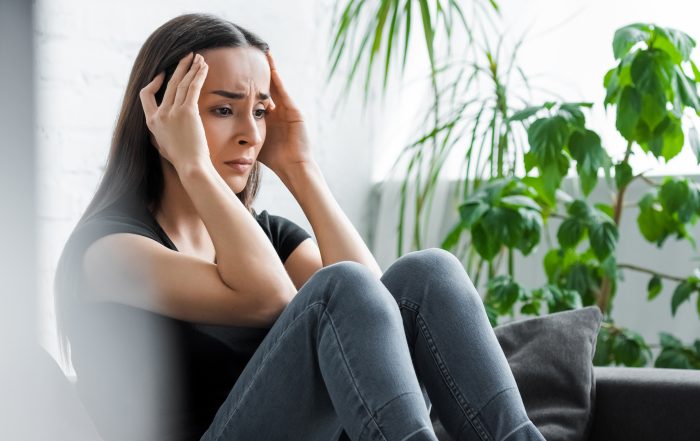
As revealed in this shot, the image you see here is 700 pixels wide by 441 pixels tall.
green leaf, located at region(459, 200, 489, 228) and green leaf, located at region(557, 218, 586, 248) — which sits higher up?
green leaf, located at region(459, 200, 489, 228)

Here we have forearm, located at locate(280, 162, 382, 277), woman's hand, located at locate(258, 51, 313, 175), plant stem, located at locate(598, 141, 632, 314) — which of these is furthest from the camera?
plant stem, located at locate(598, 141, 632, 314)

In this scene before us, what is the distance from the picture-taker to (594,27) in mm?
2686

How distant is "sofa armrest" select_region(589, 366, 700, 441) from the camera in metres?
1.43

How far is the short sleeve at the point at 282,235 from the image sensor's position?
1721 millimetres

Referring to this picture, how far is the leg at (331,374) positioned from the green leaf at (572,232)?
0.88 metres

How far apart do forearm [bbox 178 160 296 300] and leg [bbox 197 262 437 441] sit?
0.12m

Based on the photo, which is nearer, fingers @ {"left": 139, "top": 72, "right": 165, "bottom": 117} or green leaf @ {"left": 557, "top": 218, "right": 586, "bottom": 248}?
fingers @ {"left": 139, "top": 72, "right": 165, "bottom": 117}

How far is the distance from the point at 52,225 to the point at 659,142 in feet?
4.29

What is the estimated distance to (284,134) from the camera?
175 cm

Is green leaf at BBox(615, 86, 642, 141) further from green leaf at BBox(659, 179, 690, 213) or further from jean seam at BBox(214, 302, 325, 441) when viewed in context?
jean seam at BBox(214, 302, 325, 441)

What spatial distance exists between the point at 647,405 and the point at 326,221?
0.63m

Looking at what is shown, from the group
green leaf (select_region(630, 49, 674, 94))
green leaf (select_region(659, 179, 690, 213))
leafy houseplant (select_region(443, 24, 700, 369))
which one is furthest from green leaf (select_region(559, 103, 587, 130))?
green leaf (select_region(659, 179, 690, 213))

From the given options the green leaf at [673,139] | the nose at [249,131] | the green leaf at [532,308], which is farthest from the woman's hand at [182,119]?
the green leaf at [673,139]

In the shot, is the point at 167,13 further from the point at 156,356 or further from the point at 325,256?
the point at 156,356
